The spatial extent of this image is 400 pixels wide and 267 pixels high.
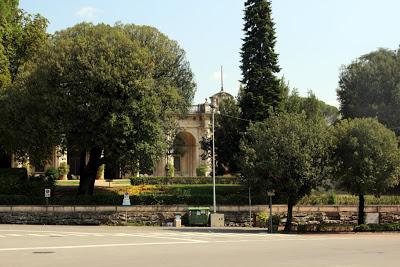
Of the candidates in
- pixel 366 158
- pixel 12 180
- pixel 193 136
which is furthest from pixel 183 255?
pixel 193 136

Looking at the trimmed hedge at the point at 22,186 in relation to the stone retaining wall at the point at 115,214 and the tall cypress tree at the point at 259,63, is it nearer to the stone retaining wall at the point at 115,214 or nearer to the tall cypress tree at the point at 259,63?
the stone retaining wall at the point at 115,214

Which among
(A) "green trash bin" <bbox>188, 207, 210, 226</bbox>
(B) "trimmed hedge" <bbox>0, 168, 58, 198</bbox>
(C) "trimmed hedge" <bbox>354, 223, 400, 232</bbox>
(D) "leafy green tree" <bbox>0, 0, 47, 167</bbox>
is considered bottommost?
(C) "trimmed hedge" <bbox>354, 223, 400, 232</bbox>

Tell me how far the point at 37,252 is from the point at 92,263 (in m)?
4.51

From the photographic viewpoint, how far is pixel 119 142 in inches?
1752

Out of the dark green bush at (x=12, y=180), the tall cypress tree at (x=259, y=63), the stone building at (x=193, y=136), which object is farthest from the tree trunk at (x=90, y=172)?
the stone building at (x=193, y=136)

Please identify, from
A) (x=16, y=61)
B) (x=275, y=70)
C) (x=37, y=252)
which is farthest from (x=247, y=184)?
(x=16, y=61)

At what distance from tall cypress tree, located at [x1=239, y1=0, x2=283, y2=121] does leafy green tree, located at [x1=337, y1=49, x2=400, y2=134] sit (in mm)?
11937

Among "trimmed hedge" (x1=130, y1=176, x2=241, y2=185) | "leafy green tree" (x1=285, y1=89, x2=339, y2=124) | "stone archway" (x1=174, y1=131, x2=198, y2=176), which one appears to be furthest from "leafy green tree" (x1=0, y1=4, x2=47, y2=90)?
"stone archway" (x1=174, y1=131, x2=198, y2=176)

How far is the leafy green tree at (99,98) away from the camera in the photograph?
44.4 metres

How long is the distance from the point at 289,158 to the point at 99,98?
16195 millimetres

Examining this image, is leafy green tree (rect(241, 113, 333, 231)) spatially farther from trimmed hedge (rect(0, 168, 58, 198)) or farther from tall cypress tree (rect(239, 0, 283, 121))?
trimmed hedge (rect(0, 168, 58, 198))

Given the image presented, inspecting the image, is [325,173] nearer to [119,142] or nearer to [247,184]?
[247,184]

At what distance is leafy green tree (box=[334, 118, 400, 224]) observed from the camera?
37062 mm

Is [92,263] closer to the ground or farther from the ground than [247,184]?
closer to the ground
